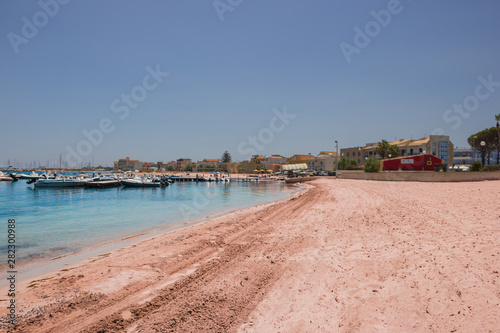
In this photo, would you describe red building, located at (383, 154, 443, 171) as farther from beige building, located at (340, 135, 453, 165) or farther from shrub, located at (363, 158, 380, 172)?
beige building, located at (340, 135, 453, 165)

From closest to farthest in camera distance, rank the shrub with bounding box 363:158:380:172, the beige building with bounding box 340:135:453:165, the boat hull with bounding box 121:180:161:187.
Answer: the shrub with bounding box 363:158:380:172 < the boat hull with bounding box 121:180:161:187 < the beige building with bounding box 340:135:453:165

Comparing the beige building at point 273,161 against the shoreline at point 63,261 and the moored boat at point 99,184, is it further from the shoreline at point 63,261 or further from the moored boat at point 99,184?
the shoreline at point 63,261

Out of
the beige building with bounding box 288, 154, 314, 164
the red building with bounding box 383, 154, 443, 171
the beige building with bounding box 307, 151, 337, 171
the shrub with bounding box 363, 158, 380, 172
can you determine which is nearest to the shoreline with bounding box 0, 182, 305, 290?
the red building with bounding box 383, 154, 443, 171

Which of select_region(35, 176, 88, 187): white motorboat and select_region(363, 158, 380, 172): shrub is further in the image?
select_region(35, 176, 88, 187): white motorboat

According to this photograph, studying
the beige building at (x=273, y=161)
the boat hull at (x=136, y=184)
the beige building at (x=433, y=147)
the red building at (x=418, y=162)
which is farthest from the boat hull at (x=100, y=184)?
the beige building at (x=273, y=161)

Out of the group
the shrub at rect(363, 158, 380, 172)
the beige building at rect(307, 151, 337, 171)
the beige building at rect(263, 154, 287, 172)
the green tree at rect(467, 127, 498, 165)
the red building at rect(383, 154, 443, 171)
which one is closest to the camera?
the red building at rect(383, 154, 443, 171)

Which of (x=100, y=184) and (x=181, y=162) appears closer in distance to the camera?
(x=100, y=184)

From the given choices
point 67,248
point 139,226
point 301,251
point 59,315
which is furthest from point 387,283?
point 139,226

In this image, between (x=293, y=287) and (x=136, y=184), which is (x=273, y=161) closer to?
(x=136, y=184)

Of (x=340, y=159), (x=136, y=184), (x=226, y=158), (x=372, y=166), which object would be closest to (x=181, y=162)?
(x=226, y=158)

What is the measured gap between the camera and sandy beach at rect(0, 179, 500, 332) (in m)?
3.88

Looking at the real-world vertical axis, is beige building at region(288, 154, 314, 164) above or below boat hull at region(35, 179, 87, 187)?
above

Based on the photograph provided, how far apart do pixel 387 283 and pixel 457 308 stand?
1122 mm

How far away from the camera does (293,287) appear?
5055 mm
